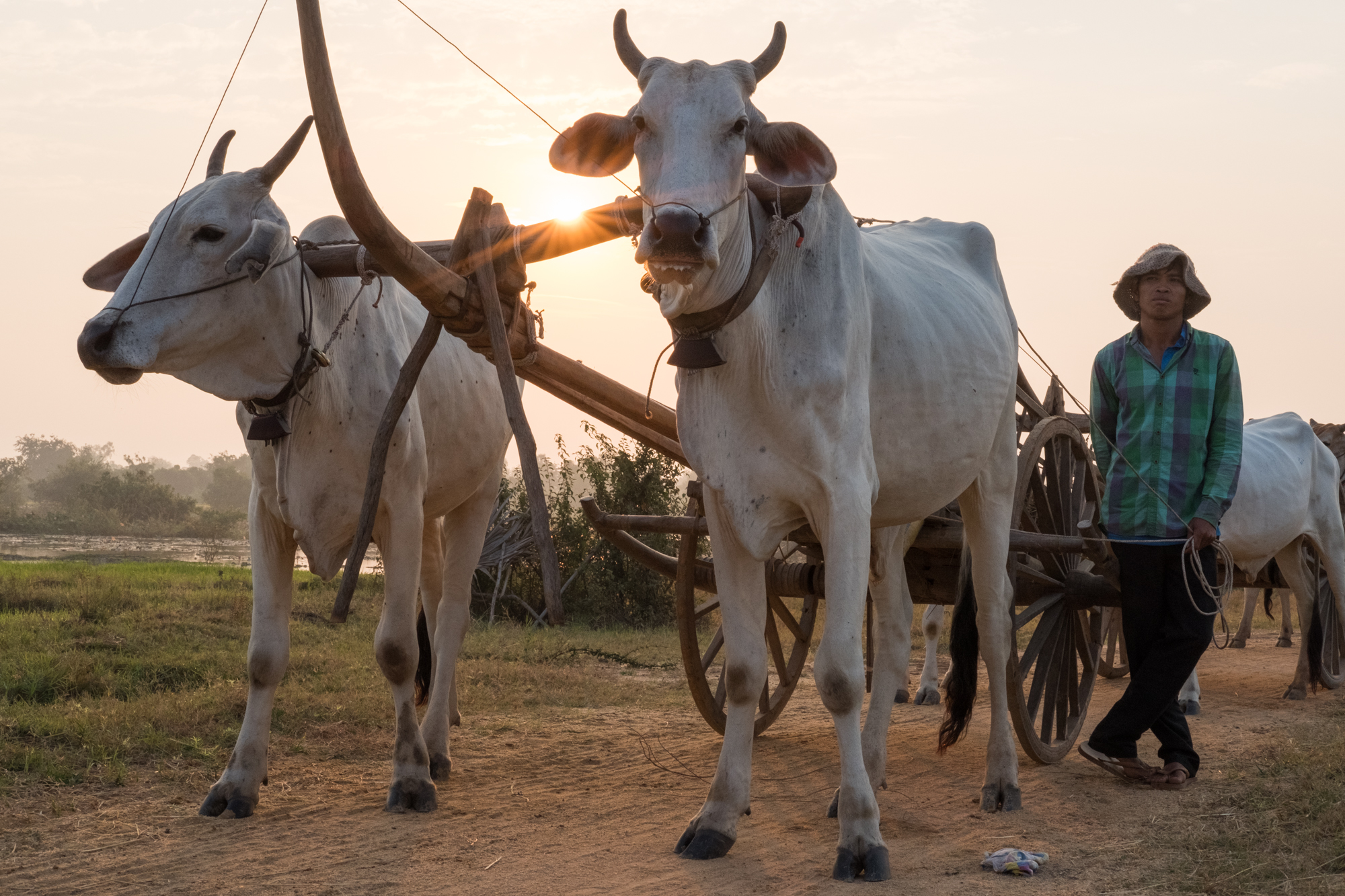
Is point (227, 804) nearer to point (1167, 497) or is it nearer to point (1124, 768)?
point (1124, 768)

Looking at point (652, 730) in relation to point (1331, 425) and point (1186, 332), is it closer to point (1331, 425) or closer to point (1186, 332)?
point (1186, 332)

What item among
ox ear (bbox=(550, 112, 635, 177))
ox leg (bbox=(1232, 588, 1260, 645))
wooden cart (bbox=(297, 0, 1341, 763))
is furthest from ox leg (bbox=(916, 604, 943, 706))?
ox ear (bbox=(550, 112, 635, 177))

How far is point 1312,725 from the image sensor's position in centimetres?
673

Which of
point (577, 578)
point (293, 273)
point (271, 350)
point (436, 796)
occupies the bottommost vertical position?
point (436, 796)

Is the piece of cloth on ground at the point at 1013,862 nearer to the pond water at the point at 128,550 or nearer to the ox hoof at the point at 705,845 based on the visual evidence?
the ox hoof at the point at 705,845

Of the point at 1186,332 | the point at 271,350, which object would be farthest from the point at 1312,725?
the point at 271,350

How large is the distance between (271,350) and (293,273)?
0.31 m

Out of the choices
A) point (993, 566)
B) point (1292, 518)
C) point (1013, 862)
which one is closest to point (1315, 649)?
point (1292, 518)

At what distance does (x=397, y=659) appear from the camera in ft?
15.5

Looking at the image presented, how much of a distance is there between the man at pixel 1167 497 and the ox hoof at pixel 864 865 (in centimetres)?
192

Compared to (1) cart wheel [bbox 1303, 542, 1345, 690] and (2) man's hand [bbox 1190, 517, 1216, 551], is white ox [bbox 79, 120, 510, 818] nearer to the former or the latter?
(2) man's hand [bbox 1190, 517, 1216, 551]

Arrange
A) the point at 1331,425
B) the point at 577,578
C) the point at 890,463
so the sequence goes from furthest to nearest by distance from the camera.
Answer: the point at 577,578 < the point at 1331,425 < the point at 890,463

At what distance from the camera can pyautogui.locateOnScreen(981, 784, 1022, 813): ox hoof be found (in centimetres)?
466

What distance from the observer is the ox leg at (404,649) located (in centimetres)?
457
